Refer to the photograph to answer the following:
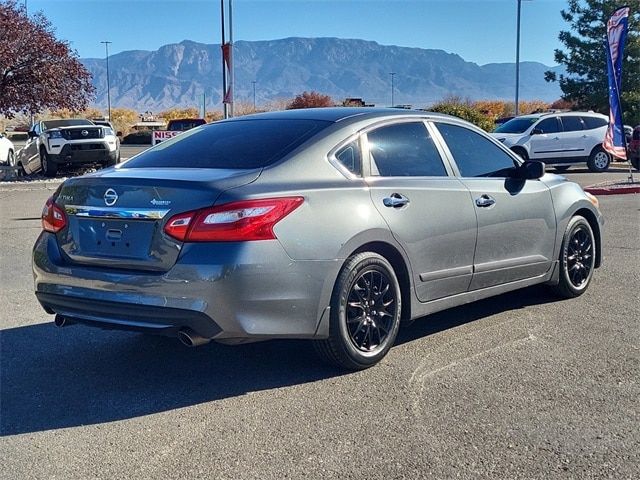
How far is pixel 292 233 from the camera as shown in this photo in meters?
4.27

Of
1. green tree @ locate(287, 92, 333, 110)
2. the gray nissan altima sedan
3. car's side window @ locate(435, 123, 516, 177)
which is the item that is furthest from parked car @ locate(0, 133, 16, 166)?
car's side window @ locate(435, 123, 516, 177)

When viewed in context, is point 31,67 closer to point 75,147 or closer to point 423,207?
point 75,147

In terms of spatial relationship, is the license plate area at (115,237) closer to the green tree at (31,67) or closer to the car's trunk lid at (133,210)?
the car's trunk lid at (133,210)

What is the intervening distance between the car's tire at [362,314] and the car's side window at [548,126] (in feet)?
60.2

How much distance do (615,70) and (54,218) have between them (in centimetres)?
1504

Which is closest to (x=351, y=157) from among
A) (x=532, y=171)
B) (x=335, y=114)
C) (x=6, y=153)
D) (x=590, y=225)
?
(x=335, y=114)

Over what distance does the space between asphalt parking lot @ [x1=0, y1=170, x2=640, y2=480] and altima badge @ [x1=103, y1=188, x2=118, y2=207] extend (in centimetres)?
110

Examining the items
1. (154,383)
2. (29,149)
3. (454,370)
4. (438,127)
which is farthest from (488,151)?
(29,149)

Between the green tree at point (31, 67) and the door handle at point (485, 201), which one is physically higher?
the green tree at point (31, 67)

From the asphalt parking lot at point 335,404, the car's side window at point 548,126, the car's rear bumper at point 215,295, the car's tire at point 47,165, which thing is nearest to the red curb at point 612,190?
the car's side window at point 548,126

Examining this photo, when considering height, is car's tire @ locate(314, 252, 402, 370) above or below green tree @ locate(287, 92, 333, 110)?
below

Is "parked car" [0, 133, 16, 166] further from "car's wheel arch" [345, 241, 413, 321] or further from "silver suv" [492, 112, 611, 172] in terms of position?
"car's wheel arch" [345, 241, 413, 321]

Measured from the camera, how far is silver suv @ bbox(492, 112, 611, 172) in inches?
859

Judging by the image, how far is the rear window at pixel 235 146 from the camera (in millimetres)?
4746
